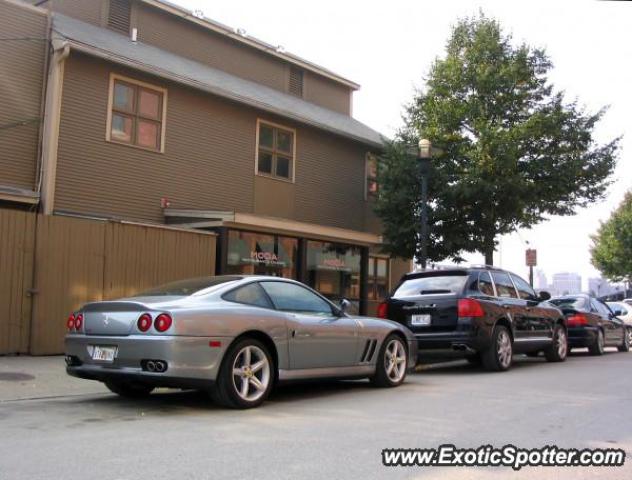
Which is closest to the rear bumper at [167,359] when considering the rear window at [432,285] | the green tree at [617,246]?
the rear window at [432,285]

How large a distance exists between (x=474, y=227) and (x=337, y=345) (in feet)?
36.4

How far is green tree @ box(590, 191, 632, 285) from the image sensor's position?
39812 mm

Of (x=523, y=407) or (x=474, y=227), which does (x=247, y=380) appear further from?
(x=474, y=227)

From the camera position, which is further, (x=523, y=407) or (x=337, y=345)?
(x=337, y=345)

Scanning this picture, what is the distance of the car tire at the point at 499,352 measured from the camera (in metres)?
10.9

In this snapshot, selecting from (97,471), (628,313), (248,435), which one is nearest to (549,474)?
(248,435)

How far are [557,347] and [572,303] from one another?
2961mm

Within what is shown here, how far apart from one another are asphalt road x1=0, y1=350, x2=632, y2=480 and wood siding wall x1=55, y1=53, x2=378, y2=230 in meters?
5.30

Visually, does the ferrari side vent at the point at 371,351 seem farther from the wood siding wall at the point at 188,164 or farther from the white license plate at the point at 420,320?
the wood siding wall at the point at 188,164

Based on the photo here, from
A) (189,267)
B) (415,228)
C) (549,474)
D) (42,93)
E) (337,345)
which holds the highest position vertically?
(42,93)

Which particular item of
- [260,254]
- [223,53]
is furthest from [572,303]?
[223,53]

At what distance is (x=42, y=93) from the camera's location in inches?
534

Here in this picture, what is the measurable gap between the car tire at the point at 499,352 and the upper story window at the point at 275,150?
849cm

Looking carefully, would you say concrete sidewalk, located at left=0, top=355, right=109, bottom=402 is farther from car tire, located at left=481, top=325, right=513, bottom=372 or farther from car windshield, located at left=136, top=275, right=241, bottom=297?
car tire, located at left=481, top=325, right=513, bottom=372
